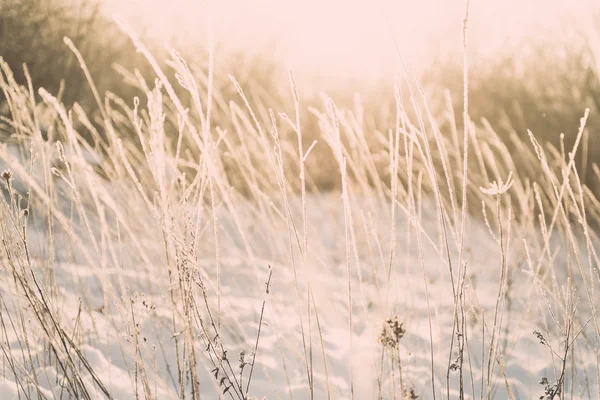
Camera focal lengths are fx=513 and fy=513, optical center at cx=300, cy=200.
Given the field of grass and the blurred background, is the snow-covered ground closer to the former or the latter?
the field of grass

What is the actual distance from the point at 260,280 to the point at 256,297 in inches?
35.1

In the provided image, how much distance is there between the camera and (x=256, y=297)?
2.46 m

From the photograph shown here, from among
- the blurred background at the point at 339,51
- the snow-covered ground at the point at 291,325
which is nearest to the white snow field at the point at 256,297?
the snow-covered ground at the point at 291,325

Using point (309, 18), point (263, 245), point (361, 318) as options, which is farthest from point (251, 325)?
point (309, 18)

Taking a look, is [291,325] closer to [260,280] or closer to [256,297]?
[256,297]

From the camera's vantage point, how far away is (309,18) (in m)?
3.68

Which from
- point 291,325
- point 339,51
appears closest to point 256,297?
point 291,325

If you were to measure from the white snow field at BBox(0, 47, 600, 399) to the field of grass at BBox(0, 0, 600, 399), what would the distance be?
0.01 metres

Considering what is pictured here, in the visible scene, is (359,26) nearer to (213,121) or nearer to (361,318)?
(213,121)

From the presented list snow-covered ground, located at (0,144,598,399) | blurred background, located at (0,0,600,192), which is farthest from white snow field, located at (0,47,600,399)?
blurred background, located at (0,0,600,192)

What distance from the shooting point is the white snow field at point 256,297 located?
A: 1.00 m

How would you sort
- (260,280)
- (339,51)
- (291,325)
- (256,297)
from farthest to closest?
(339,51) < (256,297) < (291,325) < (260,280)

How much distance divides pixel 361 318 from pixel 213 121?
2.72 metres

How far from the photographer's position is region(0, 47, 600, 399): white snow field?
1004 mm
